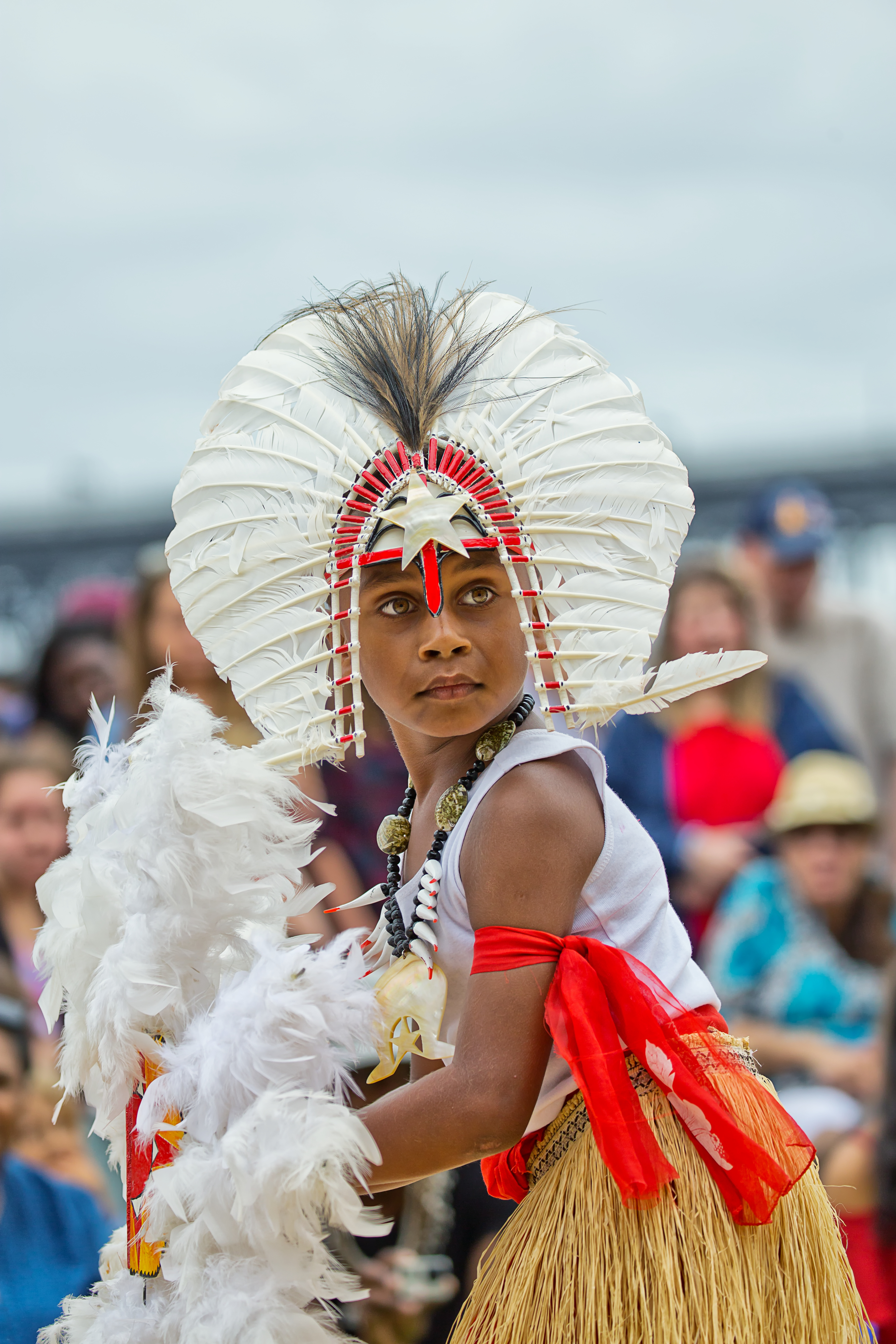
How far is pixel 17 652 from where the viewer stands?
9938 millimetres

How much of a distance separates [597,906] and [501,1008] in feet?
0.62

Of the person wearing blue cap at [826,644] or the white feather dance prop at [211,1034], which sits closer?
the white feather dance prop at [211,1034]

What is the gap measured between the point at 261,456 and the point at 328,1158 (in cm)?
82

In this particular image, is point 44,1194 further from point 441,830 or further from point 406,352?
point 406,352

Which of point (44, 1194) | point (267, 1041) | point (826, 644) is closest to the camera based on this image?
point (267, 1041)

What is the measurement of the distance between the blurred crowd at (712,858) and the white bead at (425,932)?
3.93ft

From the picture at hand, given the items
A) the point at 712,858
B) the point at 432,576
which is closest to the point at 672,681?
the point at 432,576

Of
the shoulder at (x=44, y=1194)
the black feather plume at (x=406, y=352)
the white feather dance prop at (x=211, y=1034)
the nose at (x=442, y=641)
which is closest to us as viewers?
the white feather dance prop at (x=211, y=1034)

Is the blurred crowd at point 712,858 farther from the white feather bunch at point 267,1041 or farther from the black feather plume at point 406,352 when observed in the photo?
the black feather plume at point 406,352

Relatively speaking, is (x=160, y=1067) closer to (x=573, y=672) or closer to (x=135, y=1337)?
(x=135, y=1337)

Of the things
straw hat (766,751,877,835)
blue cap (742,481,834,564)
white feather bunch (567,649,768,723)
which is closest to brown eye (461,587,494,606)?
white feather bunch (567,649,768,723)

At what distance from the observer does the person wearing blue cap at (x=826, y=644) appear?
15.9ft

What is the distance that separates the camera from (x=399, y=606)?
165cm

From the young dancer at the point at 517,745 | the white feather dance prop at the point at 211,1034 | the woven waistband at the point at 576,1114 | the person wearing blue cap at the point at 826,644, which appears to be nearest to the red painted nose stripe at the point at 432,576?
the young dancer at the point at 517,745
